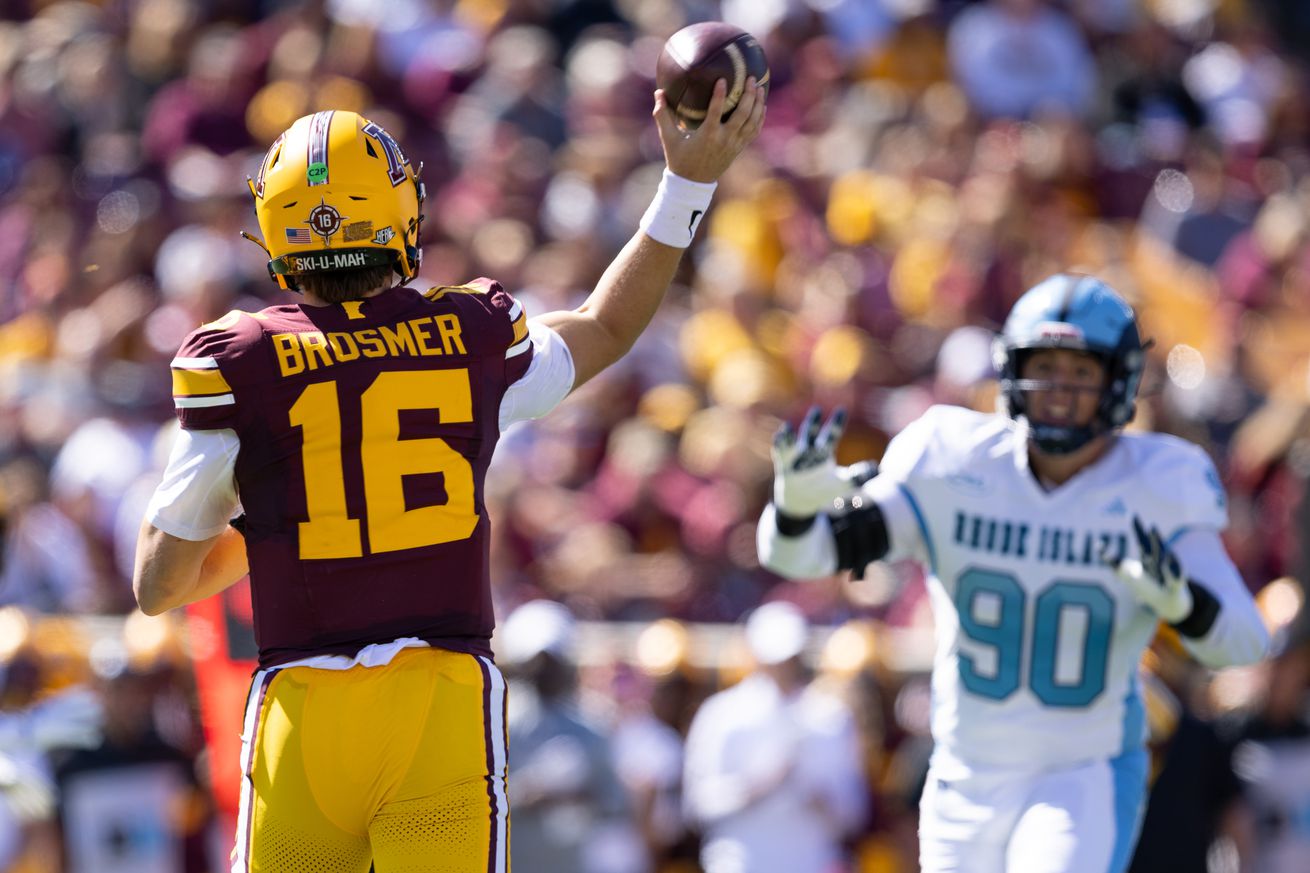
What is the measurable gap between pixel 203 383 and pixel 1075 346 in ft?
8.58

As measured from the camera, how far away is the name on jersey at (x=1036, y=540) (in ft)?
18.0

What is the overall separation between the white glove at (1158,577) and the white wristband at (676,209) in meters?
1.66

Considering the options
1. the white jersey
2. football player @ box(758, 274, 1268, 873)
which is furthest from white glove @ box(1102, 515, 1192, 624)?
the white jersey

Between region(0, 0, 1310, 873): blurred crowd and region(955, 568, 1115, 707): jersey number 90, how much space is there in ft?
8.18

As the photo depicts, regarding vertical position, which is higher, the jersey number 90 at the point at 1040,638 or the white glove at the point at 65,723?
the jersey number 90 at the point at 1040,638

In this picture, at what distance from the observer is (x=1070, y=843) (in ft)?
17.0

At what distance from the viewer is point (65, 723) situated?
26.9ft

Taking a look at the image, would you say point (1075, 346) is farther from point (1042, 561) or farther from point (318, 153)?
point (318, 153)

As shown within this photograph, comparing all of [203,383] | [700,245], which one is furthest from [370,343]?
[700,245]

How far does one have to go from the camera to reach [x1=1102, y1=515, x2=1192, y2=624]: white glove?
17.1 feet

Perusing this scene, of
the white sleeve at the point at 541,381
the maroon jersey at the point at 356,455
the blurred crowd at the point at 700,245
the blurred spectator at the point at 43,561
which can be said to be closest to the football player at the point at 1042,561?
the white sleeve at the point at 541,381

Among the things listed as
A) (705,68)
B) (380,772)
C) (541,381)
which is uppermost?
(705,68)

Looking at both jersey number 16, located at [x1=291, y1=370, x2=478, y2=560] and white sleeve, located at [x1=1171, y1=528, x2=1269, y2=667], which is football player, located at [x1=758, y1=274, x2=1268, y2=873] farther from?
jersey number 16, located at [x1=291, y1=370, x2=478, y2=560]

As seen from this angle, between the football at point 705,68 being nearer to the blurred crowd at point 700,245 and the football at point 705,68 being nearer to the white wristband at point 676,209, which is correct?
the white wristband at point 676,209
